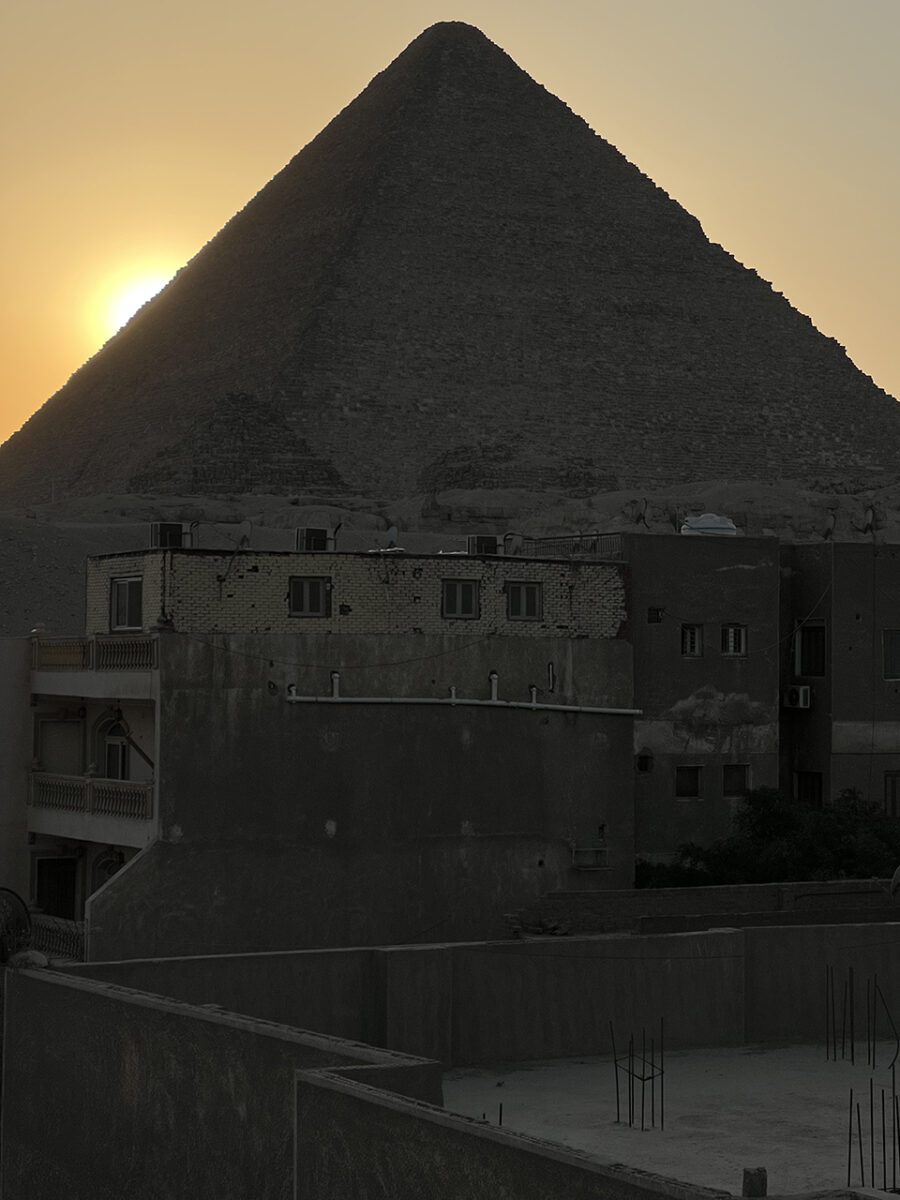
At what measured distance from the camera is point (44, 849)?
2659cm

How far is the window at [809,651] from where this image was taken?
3039 cm

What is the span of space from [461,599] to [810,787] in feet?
18.6

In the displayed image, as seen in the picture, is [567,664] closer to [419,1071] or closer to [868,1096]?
[868,1096]

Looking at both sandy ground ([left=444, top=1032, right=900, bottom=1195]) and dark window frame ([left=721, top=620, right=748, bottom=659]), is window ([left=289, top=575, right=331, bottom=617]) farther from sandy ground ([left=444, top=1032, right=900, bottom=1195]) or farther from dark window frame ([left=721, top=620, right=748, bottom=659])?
sandy ground ([left=444, top=1032, right=900, bottom=1195])

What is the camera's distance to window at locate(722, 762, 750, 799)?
2956cm

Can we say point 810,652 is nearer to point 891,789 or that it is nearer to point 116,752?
point 891,789

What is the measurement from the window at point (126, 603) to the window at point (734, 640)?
22.0ft

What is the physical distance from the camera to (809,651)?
1203 inches

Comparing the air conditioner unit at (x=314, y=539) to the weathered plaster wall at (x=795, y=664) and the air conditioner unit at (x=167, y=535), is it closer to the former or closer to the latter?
the air conditioner unit at (x=167, y=535)

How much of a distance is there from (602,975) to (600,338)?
108801 mm

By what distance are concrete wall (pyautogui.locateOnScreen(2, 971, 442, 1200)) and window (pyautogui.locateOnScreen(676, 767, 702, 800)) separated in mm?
12014

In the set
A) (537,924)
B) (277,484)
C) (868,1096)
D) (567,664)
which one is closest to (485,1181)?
(868,1096)

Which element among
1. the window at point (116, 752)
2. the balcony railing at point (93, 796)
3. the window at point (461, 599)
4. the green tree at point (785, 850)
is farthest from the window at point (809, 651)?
the balcony railing at point (93, 796)

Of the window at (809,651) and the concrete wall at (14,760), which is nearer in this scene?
the concrete wall at (14,760)
